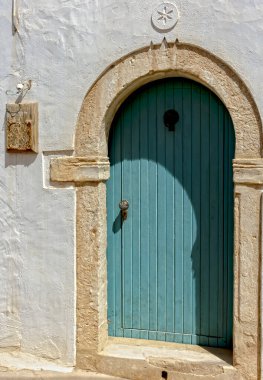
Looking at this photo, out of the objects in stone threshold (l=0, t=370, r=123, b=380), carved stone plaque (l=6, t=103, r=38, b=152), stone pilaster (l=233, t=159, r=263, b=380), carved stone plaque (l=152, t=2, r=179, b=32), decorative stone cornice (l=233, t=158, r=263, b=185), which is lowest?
stone threshold (l=0, t=370, r=123, b=380)

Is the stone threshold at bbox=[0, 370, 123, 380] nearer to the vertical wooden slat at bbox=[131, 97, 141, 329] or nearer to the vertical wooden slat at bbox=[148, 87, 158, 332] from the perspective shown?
the vertical wooden slat at bbox=[131, 97, 141, 329]

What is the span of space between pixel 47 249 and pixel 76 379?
1.04m

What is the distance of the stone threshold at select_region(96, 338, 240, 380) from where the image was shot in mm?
3928

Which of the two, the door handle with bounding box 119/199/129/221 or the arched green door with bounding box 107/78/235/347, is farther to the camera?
the door handle with bounding box 119/199/129/221

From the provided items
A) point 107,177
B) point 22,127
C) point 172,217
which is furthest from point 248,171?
point 22,127

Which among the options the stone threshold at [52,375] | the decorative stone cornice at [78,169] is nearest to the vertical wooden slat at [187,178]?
the decorative stone cornice at [78,169]

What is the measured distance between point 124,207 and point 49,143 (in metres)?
0.80

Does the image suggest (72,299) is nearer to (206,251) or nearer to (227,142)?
(206,251)

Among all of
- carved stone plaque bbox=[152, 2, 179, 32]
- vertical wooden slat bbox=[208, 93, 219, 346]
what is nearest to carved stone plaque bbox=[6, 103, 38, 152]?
carved stone plaque bbox=[152, 2, 179, 32]

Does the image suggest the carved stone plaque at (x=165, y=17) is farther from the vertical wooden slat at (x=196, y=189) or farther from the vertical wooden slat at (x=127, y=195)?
the vertical wooden slat at (x=127, y=195)

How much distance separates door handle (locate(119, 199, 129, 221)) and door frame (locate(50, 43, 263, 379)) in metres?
0.16

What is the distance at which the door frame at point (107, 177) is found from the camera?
377 centimetres

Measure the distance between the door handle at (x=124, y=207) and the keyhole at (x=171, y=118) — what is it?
2.30 ft

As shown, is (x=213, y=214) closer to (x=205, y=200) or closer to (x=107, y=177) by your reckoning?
(x=205, y=200)
